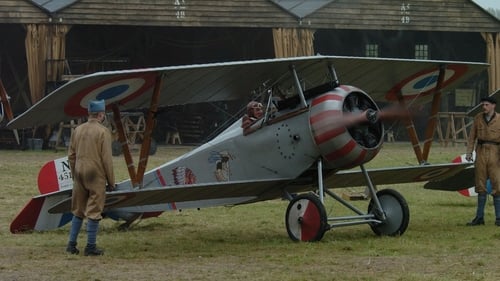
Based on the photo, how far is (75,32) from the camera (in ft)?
116

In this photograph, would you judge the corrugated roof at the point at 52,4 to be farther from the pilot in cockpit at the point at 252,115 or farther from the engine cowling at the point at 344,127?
the engine cowling at the point at 344,127

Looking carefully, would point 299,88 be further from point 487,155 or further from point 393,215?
point 487,155

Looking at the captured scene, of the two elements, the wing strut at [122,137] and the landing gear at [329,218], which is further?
the wing strut at [122,137]

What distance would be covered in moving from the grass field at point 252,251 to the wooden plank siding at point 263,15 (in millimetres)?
16788

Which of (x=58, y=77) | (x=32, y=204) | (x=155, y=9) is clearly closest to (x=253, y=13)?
(x=155, y=9)

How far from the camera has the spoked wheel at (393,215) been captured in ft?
36.6

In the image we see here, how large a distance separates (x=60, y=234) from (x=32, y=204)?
76cm

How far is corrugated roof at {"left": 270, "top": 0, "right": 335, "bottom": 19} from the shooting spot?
32.9 metres

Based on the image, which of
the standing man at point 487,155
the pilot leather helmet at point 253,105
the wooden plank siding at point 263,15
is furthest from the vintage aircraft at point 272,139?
the wooden plank siding at point 263,15

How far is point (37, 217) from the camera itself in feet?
36.3

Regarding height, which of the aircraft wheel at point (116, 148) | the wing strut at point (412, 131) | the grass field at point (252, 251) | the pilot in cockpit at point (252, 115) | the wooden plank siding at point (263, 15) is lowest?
the aircraft wheel at point (116, 148)

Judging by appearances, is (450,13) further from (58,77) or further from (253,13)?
(58,77)

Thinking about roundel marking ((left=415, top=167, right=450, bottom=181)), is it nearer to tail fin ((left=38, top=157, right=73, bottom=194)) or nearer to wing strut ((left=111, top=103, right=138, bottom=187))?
wing strut ((left=111, top=103, right=138, bottom=187))

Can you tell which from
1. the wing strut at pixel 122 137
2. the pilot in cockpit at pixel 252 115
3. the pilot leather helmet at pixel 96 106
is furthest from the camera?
the pilot in cockpit at pixel 252 115
